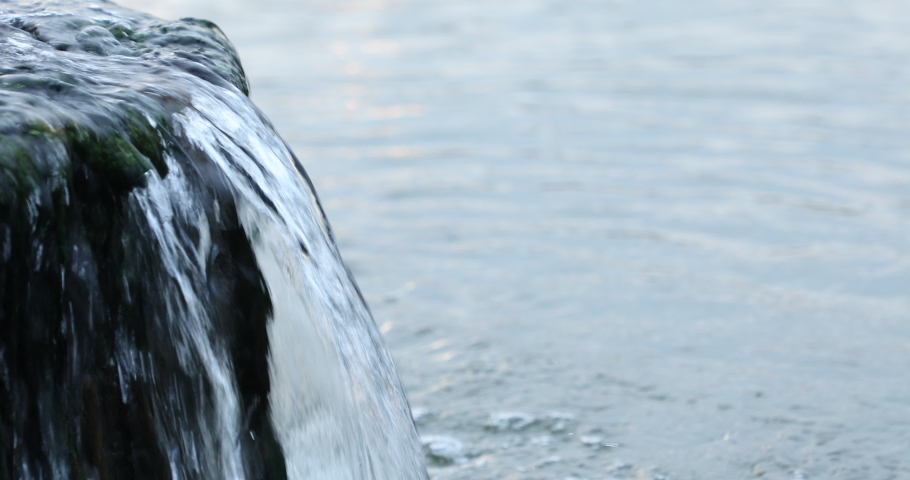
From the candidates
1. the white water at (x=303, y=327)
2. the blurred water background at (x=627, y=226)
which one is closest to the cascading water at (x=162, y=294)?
the white water at (x=303, y=327)

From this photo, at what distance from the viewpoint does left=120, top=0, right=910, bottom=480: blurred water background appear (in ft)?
11.6

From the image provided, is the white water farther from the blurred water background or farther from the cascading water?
the blurred water background

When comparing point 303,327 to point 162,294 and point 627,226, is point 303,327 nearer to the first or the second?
point 162,294

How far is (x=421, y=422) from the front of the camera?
3574mm

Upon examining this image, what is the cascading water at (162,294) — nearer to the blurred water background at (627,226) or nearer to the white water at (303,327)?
the white water at (303,327)

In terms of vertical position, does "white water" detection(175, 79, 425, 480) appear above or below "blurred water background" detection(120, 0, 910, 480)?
above

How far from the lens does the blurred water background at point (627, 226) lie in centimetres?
354

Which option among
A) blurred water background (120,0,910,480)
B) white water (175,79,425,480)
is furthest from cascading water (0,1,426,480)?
blurred water background (120,0,910,480)

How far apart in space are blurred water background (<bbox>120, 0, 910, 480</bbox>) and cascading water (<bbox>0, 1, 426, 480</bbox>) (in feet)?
3.37

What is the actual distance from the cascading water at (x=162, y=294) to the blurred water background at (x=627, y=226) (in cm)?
103

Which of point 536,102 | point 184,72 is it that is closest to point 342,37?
point 536,102

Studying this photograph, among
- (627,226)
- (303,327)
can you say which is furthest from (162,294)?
(627,226)

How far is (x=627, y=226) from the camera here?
5453mm

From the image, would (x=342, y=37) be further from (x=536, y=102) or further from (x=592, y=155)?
(x=592, y=155)
